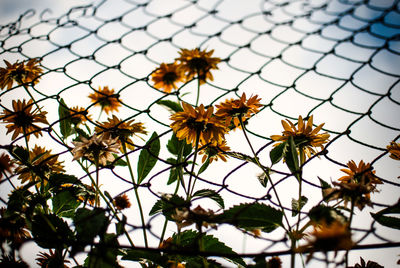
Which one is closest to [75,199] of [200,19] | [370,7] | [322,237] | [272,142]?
[272,142]

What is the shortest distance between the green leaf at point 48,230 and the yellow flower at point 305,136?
581 millimetres

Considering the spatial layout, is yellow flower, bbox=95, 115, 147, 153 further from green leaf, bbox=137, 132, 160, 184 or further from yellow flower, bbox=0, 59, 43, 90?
yellow flower, bbox=0, 59, 43, 90

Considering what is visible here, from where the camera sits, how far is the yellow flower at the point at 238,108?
860 mm

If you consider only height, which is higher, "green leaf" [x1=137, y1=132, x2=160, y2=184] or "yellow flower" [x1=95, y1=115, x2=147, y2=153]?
"yellow flower" [x1=95, y1=115, x2=147, y2=153]

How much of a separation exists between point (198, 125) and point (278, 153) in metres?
0.23

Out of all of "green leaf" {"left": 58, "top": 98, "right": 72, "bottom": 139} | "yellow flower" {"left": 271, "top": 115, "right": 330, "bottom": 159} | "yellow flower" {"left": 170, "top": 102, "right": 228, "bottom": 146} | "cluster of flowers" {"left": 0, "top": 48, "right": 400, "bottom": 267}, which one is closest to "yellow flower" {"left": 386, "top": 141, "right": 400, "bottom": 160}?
"cluster of flowers" {"left": 0, "top": 48, "right": 400, "bottom": 267}

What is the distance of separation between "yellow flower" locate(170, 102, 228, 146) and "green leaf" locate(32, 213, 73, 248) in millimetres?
372

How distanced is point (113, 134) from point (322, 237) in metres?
0.67

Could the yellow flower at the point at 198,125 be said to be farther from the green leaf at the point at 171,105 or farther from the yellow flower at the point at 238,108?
the green leaf at the point at 171,105

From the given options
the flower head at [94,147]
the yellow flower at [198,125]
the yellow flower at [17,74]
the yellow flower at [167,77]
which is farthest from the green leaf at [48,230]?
the yellow flower at [167,77]

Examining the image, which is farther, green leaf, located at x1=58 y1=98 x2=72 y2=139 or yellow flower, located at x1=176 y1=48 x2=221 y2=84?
yellow flower, located at x1=176 y1=48 x2=221 y2=84

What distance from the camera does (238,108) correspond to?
33.9 inches

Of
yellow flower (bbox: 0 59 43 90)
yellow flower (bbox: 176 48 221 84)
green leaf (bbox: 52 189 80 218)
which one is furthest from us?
yellow flower (bbox: 176 48 221 84)

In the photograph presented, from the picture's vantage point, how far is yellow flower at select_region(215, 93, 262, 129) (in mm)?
860
